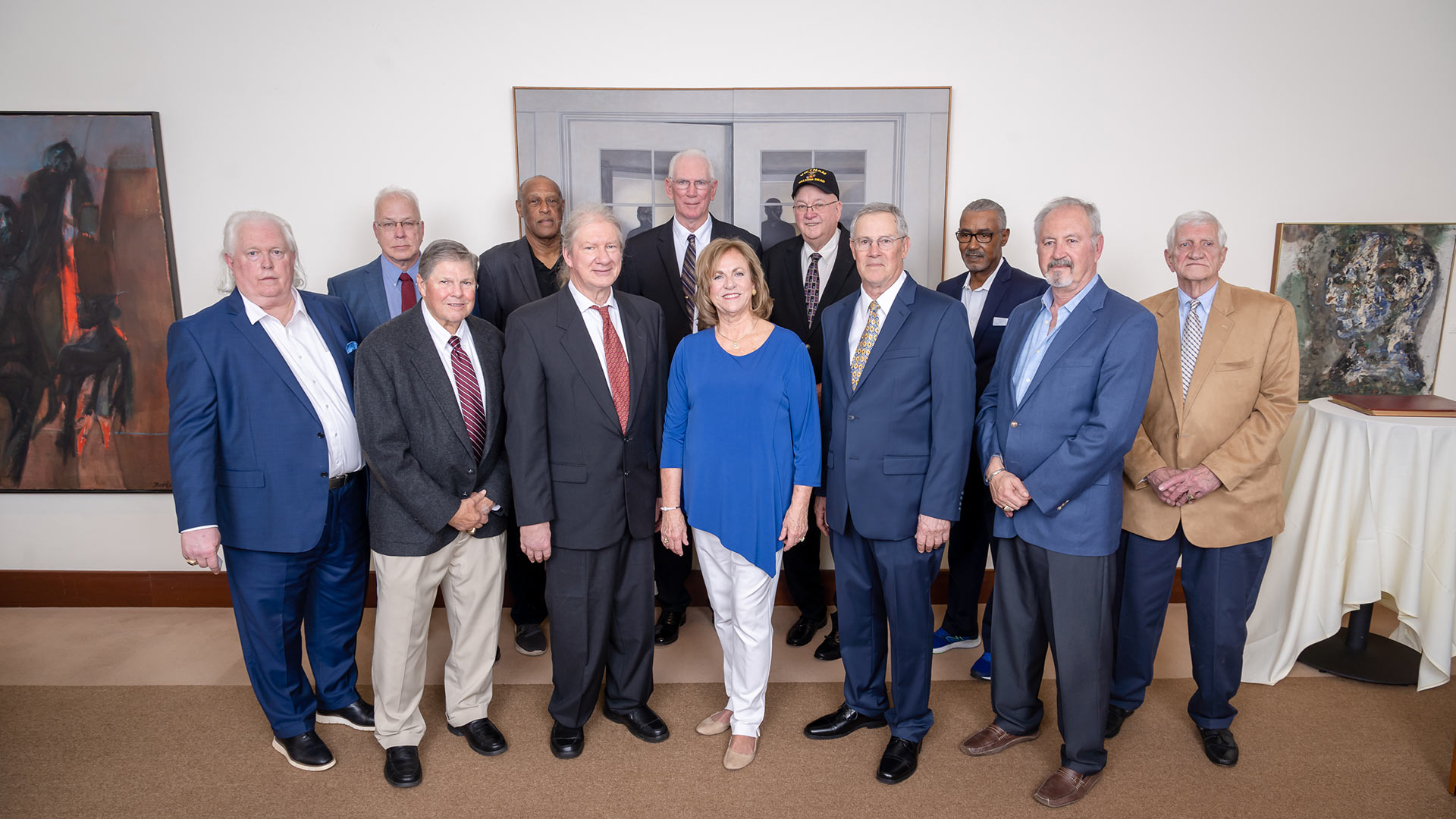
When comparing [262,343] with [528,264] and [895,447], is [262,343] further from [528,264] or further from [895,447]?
[895,447]

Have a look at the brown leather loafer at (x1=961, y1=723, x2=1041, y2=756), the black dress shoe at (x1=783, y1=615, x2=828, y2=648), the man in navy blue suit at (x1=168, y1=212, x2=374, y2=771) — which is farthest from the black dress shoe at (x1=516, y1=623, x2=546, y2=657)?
the brown leather loafer at (x1=961, y1=723, x2=1041, y2=756)

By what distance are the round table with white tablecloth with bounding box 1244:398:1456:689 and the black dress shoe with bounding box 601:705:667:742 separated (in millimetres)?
2539

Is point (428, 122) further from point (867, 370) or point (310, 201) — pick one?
point (867, 370)

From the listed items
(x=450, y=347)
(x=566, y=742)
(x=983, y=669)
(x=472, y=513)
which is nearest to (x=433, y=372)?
(x=450, y=347)

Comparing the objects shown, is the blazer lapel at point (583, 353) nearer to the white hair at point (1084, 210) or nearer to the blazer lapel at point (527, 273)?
the blazer lapel at point (527, 273)

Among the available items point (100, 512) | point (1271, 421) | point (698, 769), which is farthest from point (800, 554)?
point (100, 512)

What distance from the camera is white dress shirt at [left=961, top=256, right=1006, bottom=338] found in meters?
3.45

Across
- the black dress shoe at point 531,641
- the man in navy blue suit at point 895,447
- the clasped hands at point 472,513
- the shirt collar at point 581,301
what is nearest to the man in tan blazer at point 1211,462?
the man in navy blue suit at point 895,447

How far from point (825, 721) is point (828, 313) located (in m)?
1.56

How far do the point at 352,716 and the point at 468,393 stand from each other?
1.46 meters

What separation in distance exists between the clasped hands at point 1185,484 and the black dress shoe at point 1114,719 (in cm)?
85

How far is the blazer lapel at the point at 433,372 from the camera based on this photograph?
8.57 feet

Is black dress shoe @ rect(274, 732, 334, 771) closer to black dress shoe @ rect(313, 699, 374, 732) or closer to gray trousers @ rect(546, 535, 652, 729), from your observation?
black dress shoe @ rect(313, 699, 374, 732)

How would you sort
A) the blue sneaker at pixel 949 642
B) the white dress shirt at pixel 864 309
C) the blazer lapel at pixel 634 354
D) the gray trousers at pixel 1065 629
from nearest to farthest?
the gray trousers at pixel 1065 629
the white dress shirt at pixel 864 309
the blazer lapel at pixel 634 354
the blue sneaker at pixel 949 642
